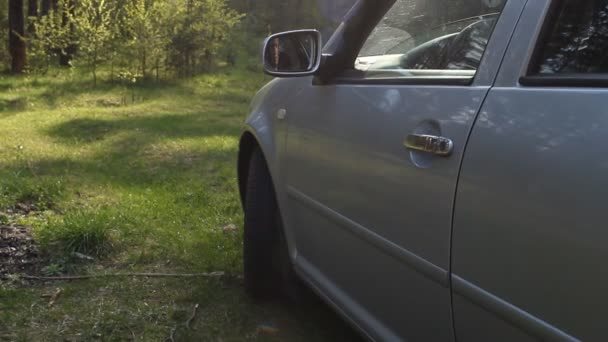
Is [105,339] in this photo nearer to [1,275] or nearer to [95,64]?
[1,275]

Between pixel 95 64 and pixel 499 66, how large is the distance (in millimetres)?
13378

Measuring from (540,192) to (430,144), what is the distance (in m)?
0.44

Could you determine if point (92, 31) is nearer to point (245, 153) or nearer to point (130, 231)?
point (130, 231)

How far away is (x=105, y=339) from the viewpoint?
10.3 feet

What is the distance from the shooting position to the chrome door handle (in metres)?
1.84

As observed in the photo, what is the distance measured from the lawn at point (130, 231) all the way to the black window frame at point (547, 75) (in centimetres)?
188

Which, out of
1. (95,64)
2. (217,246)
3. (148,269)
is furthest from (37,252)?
(95,64)

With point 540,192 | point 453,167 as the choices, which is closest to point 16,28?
point 453,167

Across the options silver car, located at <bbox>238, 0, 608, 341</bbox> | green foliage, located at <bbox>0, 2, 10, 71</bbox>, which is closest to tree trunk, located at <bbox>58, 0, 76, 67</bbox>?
green foliage, located at <bbox>0, 2, 10, 71</bbox>

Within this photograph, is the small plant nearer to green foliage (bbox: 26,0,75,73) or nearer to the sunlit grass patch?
the sunlit grass patch

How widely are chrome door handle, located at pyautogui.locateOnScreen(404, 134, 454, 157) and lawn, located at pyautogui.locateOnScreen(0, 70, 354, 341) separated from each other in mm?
1518

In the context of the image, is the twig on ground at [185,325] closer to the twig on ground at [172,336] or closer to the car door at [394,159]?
the twig on ground at [172,336]

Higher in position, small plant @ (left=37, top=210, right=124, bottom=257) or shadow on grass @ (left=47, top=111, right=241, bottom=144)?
small plant @ (left=37, top=210, right=124, bottom=257)

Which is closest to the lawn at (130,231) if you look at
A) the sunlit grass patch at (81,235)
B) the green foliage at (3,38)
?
the sunlit grass patch at (81,235)
